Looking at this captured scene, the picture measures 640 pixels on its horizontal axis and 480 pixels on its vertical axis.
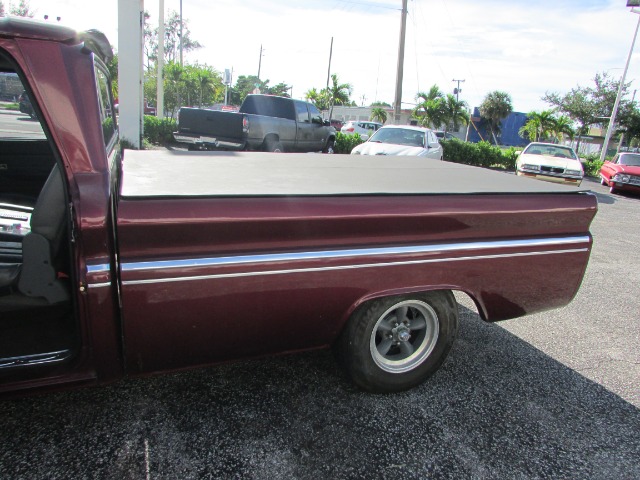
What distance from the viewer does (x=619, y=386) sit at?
9.96ft

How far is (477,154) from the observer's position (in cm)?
2059

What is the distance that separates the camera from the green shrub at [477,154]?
20.1m

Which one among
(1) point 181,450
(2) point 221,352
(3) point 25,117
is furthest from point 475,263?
(3) point 25,117

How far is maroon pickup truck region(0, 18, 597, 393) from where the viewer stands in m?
1.81

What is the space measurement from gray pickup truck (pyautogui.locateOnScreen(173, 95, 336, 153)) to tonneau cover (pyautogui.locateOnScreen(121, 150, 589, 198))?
7044mm

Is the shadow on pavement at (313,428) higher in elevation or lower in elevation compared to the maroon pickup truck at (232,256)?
lower

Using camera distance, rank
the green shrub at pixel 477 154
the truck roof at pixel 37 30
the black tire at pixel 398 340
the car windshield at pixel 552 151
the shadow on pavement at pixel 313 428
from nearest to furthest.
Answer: the truck roof at pixel 37 30, the shadow on pavement at pixel 313 428, the black tire at pixel 398 340, the car windshield at pixel 552 151, the green shrub at pixel 477 154

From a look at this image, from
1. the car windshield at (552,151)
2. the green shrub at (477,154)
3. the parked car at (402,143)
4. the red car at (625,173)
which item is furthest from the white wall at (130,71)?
the red car at (625,173)

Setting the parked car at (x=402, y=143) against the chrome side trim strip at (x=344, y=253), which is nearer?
the chrome side trim strip at (x=344, y=253)

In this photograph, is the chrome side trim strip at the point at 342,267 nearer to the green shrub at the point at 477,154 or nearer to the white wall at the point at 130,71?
the white wall at the point at 130,71

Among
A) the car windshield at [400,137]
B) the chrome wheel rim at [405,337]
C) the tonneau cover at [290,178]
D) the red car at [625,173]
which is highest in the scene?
the car windshield at [400,137]

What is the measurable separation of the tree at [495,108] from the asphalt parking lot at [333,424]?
45104 mm

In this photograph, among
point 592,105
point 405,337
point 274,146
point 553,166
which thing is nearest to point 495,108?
point 592,105

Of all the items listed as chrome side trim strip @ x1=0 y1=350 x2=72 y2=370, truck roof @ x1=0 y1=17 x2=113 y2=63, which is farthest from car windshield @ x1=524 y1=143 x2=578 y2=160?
chrome side trim strip @ x1=0 y1=350 x2=72 y2=370
